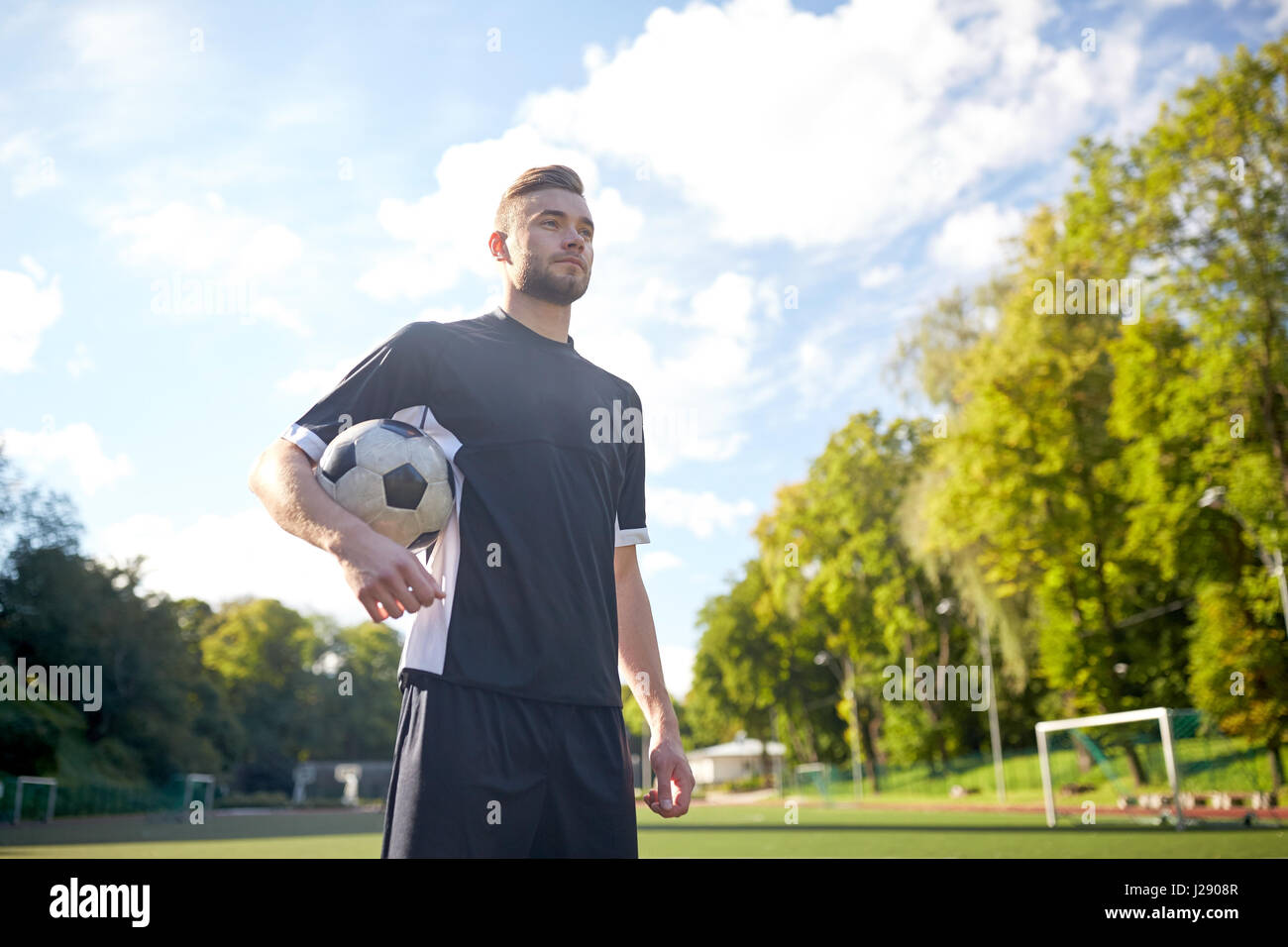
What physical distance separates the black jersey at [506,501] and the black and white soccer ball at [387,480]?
0.18 ft

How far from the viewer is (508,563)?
2.55 m

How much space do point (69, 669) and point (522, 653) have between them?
56240 millimetres

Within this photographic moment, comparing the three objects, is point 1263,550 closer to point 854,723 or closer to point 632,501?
point 632,501

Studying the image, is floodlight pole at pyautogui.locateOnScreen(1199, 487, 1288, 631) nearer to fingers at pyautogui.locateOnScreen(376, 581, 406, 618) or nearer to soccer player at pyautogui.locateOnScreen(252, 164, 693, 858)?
soccer player at pyautogui.locateOnScreen(252, 164, 693, 858)

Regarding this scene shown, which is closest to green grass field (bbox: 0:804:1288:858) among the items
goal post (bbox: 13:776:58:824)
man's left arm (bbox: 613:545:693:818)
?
man's left arm (bbox: 613:545:693:818)

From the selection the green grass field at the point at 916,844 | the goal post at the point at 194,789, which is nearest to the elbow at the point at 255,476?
the green grass field at the point at 916,844

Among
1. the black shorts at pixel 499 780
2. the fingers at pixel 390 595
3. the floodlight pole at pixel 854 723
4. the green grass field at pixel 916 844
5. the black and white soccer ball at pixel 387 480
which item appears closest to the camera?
the fingers at pixel 390 595

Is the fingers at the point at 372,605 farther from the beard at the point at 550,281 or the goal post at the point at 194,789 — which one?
the goal post at the point at 194,789

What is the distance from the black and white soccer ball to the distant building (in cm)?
8534

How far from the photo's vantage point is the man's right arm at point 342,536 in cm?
214

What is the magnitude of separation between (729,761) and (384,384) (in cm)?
10965

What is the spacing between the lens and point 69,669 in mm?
50094

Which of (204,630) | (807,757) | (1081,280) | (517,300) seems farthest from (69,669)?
(517,300)

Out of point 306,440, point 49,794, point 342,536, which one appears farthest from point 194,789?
point 342,536
